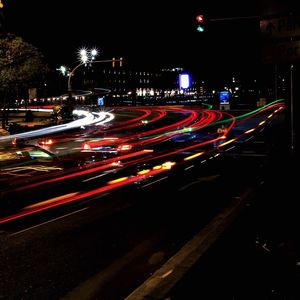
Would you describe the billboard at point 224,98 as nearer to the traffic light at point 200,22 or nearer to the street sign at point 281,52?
the traffic light at point 200,22

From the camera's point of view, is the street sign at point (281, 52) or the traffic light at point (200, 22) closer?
the street sign at point (281, 52)

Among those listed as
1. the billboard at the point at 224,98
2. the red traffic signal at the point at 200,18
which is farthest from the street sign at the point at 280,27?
the billboard at the point at 224,98

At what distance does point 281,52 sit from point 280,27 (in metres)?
0.38

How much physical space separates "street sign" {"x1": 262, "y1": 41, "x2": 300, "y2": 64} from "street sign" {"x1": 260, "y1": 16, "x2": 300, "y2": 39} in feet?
0.44

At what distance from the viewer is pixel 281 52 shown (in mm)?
6824

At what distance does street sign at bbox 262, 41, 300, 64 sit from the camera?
6716mm

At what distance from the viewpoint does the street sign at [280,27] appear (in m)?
6.74

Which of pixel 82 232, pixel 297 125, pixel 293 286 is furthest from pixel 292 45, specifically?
pixel 82 232

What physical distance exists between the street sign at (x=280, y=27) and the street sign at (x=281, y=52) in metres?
0.13

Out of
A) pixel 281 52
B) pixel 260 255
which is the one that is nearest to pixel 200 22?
pixel 281 52

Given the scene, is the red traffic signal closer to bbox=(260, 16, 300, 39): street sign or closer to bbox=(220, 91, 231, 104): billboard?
bbox=(260, 16, 300, 39): street sign

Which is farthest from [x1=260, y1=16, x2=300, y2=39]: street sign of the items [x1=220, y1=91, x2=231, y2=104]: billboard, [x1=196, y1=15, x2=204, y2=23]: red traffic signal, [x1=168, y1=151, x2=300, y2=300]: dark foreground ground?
[x1=220, y1=91, x2=231, y2=104]: billboard

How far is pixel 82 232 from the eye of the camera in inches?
322

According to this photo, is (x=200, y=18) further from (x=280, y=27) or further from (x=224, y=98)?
(x=224, y=98)
